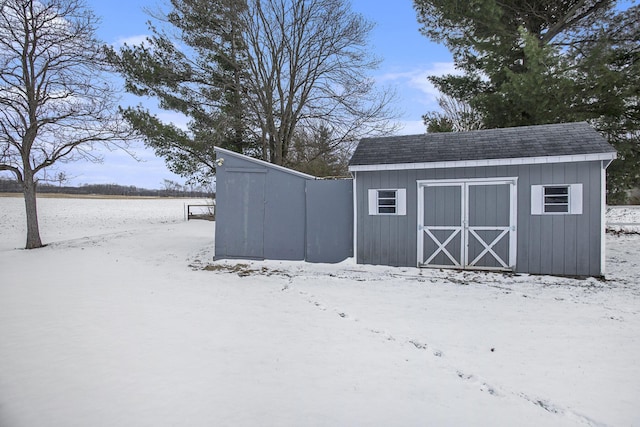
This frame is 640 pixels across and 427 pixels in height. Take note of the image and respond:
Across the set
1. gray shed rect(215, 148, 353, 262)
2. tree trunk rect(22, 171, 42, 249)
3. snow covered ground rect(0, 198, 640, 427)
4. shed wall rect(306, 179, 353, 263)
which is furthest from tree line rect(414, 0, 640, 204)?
tree trunk rect(22, 171, 42, 249)

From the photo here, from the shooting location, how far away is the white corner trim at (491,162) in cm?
683

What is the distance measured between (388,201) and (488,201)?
211 cm

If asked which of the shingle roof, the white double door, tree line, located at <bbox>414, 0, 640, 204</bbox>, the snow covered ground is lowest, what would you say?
the snow covered ground

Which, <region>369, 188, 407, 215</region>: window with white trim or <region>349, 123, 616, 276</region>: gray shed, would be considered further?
<region>369, 188, 407, 215</region>: window with white trim

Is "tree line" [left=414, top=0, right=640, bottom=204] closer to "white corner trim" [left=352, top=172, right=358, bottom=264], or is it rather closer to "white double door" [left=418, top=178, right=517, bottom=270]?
"white double door" [left=418, top=178, right=517, bottom=270]

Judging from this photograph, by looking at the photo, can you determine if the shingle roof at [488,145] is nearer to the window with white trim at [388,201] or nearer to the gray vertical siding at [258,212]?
the window with white trim at [388,201]

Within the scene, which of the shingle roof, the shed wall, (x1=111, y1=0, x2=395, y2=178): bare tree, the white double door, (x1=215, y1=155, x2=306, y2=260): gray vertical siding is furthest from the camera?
(x1=111, y1=0, x2=395, y2=178): bare tree

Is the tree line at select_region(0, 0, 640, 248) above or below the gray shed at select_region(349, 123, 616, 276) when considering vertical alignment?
above

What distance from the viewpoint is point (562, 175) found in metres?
7.12

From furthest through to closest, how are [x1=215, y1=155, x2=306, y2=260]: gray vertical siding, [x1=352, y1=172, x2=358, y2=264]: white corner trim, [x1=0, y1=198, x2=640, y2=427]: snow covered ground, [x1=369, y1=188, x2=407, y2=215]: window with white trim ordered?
[x1=215, y1=155, x2=306, y2=260]: gray vertical siding, [x1=352, y1=172, x2=358, y2=264]: white corner trim, [x1=369, y1=188, x2=407, y2=215]: window with white trim, [x1=0, y1=198, x2=640, y2=427]: snow covered ground

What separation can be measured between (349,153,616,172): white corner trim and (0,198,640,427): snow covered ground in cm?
231

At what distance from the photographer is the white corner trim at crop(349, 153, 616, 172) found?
6832 millimetres

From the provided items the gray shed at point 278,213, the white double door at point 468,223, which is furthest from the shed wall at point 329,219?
the white double door at point 468,223

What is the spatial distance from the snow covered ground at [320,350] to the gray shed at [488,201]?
0.63m
